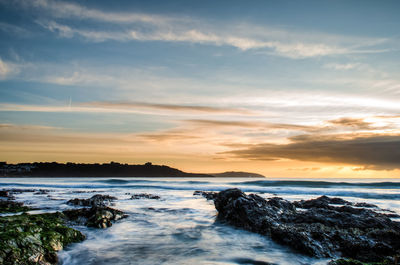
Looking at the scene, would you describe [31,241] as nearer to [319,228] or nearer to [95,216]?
[95,216]

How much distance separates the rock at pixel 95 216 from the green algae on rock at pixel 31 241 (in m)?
2.11

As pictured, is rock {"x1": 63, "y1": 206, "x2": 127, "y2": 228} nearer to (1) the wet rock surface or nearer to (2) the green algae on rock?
(2) the green algae on rock

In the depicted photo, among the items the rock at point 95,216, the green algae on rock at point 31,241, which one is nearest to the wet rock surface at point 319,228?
the rock at point 95,216

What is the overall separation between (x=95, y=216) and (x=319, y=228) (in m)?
8.29

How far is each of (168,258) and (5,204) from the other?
1254 cm

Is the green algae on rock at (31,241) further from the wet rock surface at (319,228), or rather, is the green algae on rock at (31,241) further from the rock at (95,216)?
the wet rock surface at (319,228)

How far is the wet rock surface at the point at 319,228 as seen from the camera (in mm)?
6691

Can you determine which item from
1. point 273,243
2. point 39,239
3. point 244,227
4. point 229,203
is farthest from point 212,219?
point 39,239

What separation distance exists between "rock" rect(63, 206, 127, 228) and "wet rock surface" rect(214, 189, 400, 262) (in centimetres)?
473

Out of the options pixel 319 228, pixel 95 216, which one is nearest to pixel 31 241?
pixel 95 216

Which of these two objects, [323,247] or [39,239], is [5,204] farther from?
[323,247]

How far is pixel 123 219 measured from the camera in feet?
36.6

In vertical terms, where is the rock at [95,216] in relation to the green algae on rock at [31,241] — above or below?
below

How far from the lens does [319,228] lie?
8773 mm
